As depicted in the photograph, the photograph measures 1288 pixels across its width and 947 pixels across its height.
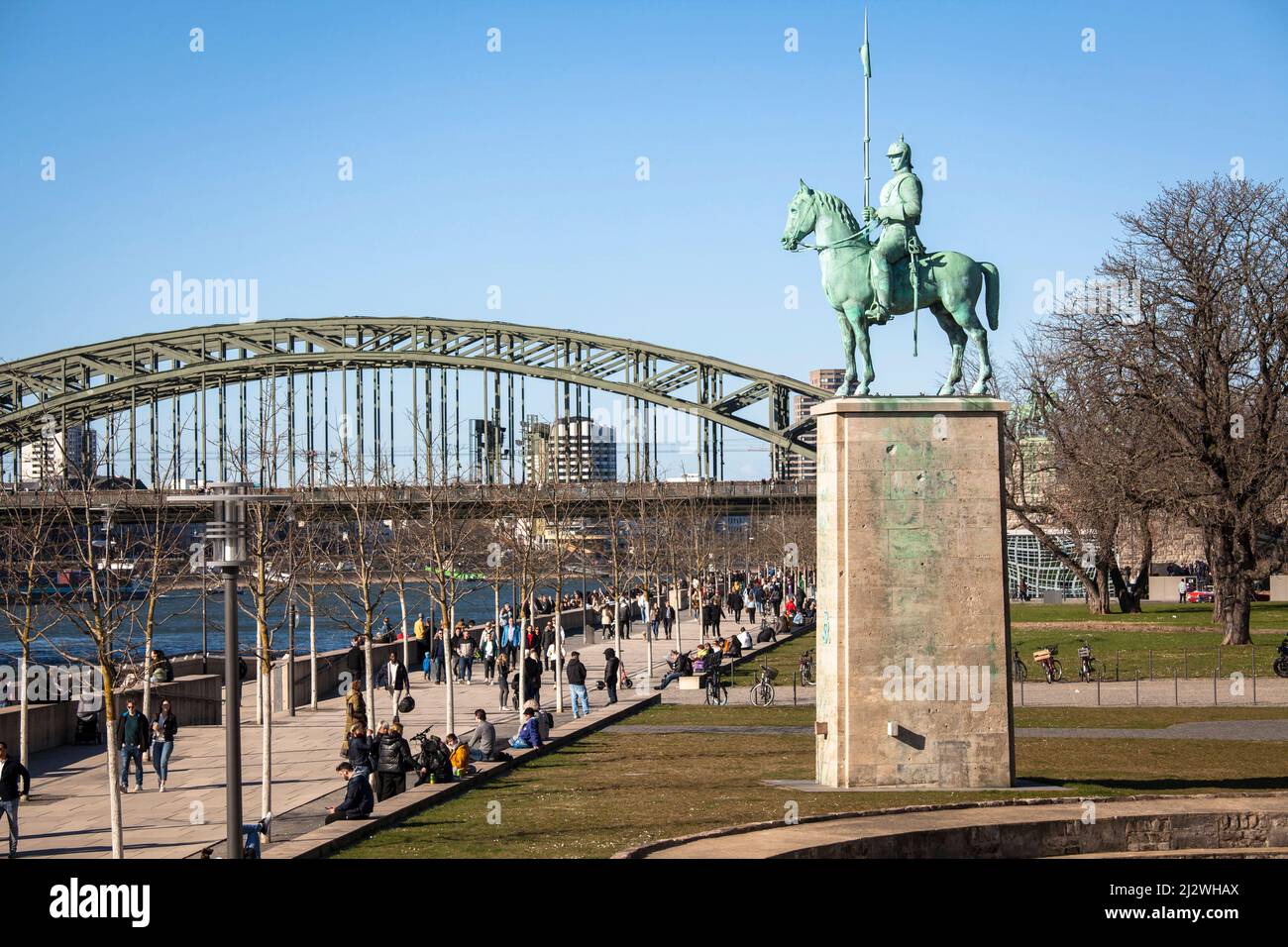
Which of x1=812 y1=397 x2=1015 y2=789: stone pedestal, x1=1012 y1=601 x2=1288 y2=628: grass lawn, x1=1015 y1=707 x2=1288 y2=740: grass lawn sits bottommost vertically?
x1=1012 y1=601 x2=1288 y2=628: grass lawn

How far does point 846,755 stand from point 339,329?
107171 mm

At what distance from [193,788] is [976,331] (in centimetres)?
1454

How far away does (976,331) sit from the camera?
23.5 metres

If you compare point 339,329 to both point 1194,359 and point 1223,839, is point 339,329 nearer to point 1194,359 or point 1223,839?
point 1194,359

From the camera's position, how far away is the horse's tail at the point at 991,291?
23.7 metres

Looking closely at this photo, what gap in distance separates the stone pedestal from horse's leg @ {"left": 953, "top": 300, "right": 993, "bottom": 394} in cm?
151

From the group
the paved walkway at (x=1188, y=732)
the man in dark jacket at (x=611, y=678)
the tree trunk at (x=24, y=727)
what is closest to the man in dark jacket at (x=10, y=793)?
the tree trunk at (x=24, y=727)

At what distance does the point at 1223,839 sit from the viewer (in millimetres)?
18062

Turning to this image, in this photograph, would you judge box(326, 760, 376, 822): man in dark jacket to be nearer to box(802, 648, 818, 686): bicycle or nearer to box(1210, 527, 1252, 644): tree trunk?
box(802, 648, 818, 686): bicycle

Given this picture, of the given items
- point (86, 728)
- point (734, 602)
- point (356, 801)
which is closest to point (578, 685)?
point (86, 728)

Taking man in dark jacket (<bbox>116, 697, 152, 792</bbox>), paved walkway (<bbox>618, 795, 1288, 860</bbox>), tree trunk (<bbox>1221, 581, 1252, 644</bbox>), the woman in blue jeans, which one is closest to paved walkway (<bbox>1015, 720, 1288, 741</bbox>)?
paved walkway (<bbox>618, 795, 1288, 860</bbox>)

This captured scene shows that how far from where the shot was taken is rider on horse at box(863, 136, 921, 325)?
A: 22844 mm

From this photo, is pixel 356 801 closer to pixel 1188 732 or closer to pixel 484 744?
pixel 484 744
